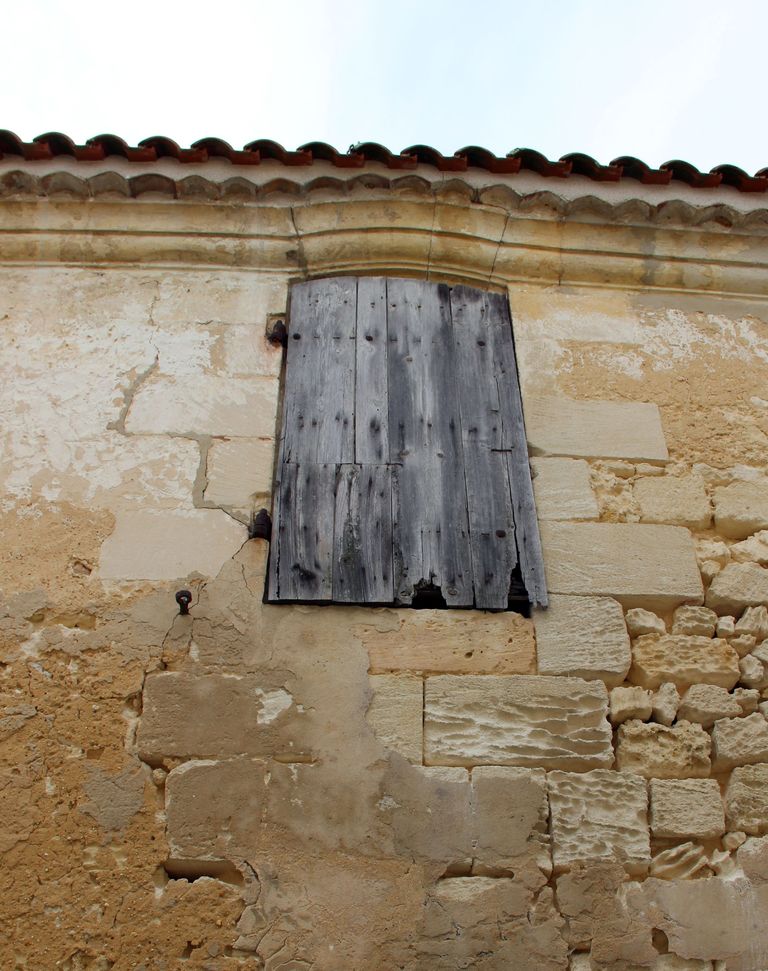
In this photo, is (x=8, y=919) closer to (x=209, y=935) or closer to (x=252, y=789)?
(x=209, y=935)

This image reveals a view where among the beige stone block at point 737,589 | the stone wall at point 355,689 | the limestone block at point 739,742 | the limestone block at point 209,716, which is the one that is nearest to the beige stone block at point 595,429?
the stone wall at point 355,689

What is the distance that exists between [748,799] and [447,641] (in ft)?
3.45

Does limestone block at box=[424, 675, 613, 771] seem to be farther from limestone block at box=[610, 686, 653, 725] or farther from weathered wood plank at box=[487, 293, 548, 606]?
weathered wood plank at box=[487, 293, 548, 606]

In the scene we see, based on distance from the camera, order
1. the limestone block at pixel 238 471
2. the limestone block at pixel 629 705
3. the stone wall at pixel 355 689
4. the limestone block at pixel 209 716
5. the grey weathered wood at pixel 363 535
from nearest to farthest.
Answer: the stone wall at pixel 355 689 < the limestone block at pixel 209 716 < the limestone block at pixel 629 705 < the grey weathered wood at pixel 363 535 < the limestone block at pixel 238 471

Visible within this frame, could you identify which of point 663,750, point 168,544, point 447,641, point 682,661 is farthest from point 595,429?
point 168,544

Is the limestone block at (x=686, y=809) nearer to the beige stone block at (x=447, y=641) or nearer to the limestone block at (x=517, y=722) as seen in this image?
the limestone block at (x=517, y=722)

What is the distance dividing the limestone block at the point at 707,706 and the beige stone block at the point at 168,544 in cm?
162

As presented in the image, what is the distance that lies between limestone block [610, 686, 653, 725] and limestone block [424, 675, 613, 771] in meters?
0.04

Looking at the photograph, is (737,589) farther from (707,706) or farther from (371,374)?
(371,374)

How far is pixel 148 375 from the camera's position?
3951 millimetres

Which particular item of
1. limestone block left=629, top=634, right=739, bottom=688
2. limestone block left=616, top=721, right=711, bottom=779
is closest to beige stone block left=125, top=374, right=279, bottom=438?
limestone block left=629, top=634, right=739, bottom=688

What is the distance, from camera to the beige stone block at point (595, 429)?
381cm

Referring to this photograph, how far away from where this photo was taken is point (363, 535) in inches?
135

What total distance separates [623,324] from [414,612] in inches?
73.7
